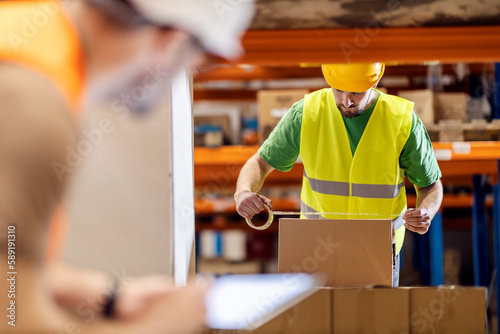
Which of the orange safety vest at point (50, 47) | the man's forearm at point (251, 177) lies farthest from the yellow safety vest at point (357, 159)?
the orange safety vest at point (50, 47)

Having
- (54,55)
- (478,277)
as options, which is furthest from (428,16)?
(478,277)

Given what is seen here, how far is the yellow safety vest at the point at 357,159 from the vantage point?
83.8 inches

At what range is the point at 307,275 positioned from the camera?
1670mm

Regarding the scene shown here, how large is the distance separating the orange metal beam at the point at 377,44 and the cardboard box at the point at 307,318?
69cm

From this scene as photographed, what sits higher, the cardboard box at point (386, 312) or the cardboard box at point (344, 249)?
the cardboard box at point (344, 249)

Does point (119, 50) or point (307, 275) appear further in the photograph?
point (307, 275)

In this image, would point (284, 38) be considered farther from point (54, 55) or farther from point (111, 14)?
point (54, 55)

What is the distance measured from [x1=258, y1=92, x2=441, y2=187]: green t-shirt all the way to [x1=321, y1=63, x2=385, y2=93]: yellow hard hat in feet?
0.93

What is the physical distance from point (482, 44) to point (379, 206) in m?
0.83

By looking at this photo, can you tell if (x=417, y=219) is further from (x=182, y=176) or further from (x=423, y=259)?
(x=423, y=259)

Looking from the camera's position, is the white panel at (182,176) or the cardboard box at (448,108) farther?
the cardboard box at (448,108)

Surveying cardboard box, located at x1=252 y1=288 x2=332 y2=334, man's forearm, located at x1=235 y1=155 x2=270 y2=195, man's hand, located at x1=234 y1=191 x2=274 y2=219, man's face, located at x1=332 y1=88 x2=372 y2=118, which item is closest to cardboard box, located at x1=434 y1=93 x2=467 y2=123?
man's face, located at x1=332 y1=88 x2=372 y2=118

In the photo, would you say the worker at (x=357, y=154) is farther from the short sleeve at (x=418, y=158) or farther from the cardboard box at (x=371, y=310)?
the cardboard box at (x=371, y=310)

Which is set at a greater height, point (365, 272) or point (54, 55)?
point (54, 55)
